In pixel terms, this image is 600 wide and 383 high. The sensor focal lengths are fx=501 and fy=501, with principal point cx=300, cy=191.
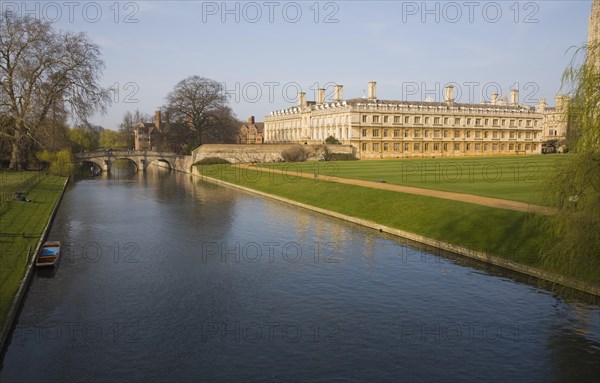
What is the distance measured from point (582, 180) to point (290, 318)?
8.35m

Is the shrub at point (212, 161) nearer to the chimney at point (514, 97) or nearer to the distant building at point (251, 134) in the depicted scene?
the distant building at point (251, 134)

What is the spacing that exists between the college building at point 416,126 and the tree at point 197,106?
18541 millimetres

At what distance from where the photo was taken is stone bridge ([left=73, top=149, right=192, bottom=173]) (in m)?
69.6

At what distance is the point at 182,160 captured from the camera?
76.2 metres

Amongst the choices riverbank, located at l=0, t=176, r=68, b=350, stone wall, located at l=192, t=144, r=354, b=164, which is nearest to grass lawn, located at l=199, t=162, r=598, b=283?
riverbank, located at l=0, t=176, r=68, b=350

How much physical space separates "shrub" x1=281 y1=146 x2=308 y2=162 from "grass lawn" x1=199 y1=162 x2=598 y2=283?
34965mm

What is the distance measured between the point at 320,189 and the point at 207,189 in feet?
50.9

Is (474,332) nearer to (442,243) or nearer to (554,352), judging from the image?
(554,352)

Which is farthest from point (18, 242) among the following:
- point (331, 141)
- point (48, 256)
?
point (331, 141)

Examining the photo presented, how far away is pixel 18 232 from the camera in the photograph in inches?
886

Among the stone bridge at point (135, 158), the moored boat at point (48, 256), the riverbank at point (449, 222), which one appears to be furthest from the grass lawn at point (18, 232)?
the stone bridge at point (135, 158)

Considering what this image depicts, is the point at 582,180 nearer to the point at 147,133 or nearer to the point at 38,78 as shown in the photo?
the point at 38,78

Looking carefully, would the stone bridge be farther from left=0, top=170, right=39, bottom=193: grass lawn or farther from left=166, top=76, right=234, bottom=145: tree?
left=0, top=170, right=39, bottom=193: grass lawn

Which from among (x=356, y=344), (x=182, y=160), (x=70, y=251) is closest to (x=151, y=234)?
(x=70, y=251)
